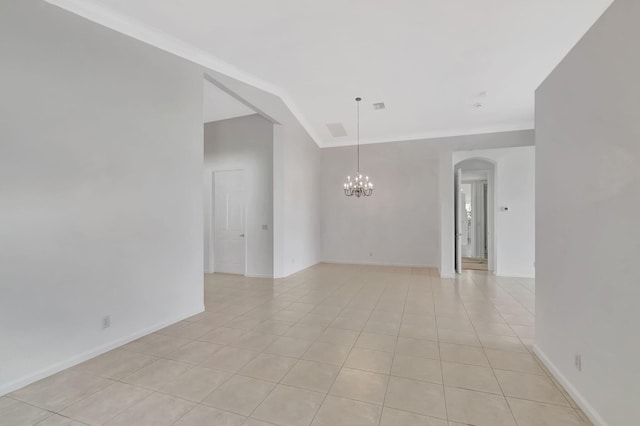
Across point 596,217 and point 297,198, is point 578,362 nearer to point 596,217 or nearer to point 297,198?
point 596,217

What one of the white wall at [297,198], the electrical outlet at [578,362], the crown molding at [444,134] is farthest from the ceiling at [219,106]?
the electrical outlet at [578,362]

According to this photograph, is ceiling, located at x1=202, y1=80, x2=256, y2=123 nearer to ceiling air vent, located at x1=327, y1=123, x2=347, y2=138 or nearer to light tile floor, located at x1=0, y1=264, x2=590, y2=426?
ceiling air vent, located at x1=327, y1=123, x2=347, y2=138

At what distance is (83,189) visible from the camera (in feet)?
8.82

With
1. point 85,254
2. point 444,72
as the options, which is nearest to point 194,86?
point 85,254

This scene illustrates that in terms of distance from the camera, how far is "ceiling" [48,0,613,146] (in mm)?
3070

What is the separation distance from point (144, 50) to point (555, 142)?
4303mm

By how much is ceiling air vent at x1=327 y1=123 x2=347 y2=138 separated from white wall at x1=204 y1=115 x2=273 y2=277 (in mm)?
1849

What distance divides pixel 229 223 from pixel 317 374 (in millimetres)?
4815

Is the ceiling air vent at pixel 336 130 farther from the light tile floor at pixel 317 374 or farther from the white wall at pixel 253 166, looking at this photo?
the light tile floor at pixel 317 374

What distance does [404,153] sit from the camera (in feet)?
25.8

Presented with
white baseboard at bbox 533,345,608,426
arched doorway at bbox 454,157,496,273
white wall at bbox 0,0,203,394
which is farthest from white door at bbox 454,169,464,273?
white wall at bbox 0,0,203,394

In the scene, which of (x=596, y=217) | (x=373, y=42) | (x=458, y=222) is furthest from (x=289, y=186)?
(x=596, y=217)

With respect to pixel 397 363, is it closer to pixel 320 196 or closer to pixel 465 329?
pixel 465 329

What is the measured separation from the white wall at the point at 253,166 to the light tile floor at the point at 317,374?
2.19 metres
